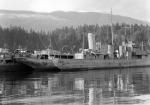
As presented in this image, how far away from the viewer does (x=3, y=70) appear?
9369cm

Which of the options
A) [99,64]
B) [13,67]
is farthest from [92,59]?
[13,67]

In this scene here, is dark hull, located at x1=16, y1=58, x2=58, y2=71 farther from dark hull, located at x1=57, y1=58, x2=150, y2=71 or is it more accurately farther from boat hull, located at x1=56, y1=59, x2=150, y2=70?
dark hull, located at x1=57, y1=58, x2=150, y2=71

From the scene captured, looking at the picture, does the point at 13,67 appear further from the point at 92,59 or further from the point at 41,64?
the point at 92,59

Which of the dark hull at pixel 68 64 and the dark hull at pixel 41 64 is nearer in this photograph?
the dark hull at pixel 41 64

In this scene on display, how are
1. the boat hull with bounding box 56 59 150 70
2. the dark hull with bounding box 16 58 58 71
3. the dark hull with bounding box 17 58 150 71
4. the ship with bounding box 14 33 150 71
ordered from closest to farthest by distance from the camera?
the dark hull with bounding box 16 58 58 71 → the dark hull with bounding box 17 58 150 71 → the ship with bounding box 14 33 150 71 → the boat hull with bounding box 56 59 150 70

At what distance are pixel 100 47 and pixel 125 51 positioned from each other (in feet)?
Result: 27.2

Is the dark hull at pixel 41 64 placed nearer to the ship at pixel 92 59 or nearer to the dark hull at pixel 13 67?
the ship at pixel 92 59

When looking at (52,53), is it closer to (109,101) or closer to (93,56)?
(93,56)

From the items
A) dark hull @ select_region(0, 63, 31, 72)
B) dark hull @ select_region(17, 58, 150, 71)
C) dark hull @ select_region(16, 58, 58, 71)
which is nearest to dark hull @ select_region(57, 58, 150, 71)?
dark hull @ select_region(17, 58, 150, 71)

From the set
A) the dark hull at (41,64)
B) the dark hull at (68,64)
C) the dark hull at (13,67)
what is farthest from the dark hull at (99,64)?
the dark hull at (13,67)

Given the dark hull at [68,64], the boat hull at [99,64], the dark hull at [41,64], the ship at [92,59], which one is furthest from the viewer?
the boat hull at [99,64]

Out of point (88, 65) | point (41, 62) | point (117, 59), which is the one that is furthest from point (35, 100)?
point (117, 59)

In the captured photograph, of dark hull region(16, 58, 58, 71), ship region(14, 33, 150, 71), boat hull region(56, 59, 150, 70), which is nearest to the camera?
dark hull region(16, 58, 58, 71)

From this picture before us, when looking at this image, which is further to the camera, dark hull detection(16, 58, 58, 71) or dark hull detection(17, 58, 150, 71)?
dark hull detection(17, 58, 150, 71)
